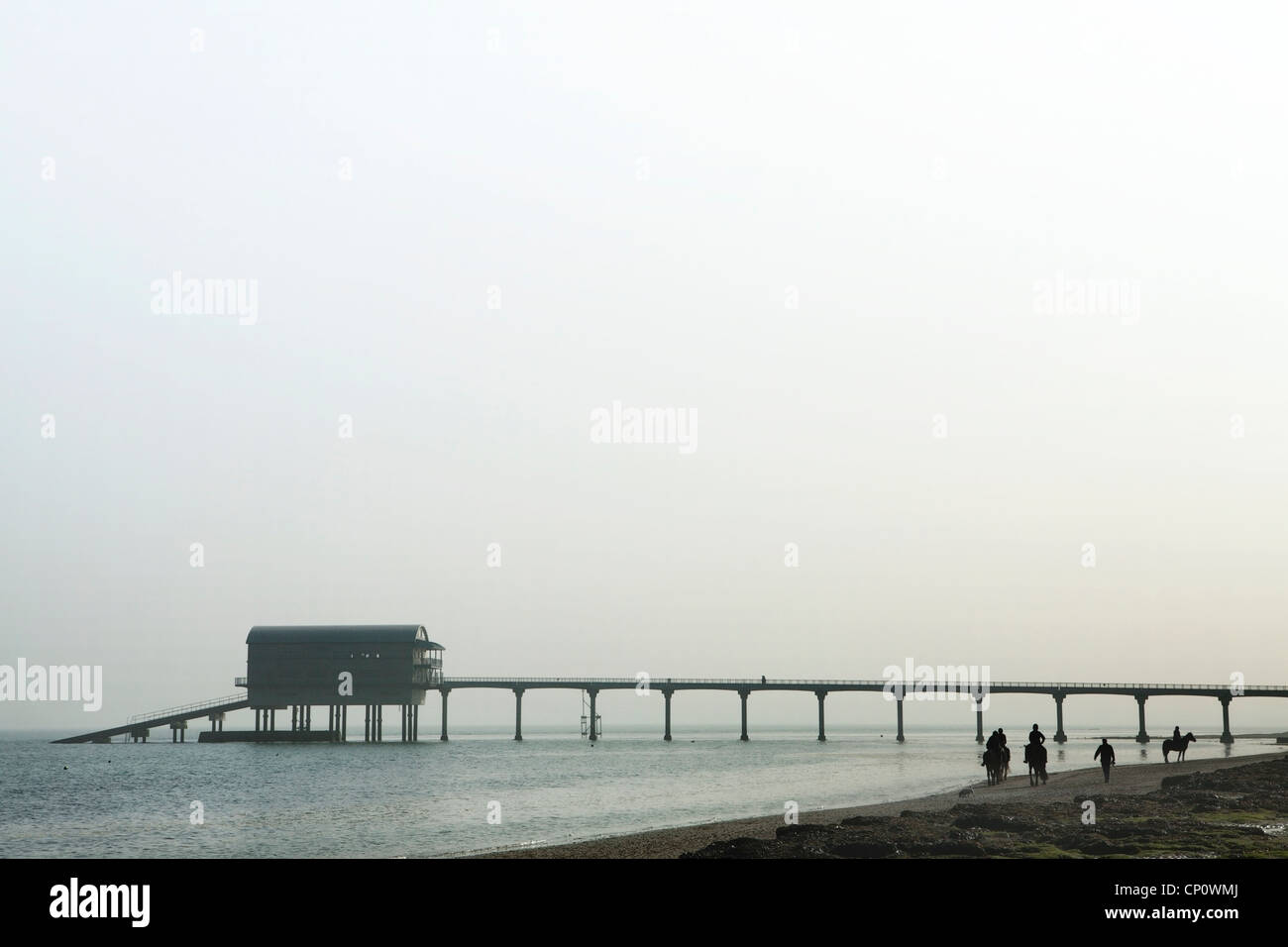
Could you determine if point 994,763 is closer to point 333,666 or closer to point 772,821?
point 772,821

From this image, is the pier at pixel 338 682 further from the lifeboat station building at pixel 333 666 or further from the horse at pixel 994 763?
the horse at pixel 994 763

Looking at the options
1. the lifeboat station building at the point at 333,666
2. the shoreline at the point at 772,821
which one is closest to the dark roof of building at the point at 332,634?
the lifeboat station building at the point at 333,666

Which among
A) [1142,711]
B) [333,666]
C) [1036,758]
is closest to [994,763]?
[1036,758]

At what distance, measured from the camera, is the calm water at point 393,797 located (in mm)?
35719

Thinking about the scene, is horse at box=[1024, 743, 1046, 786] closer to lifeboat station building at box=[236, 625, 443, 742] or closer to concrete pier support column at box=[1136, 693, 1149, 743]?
lifeboat station building at box=[236, 625, 443, 742]

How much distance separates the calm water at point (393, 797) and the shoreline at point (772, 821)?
9.59ft

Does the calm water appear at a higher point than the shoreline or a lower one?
lower

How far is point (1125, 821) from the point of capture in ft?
79.6

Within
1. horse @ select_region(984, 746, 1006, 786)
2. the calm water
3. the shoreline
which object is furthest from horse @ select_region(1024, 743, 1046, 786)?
the calm water

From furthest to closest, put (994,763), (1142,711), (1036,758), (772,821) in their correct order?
1. (1142,711)
2. (994,763)
3. (1036,758)
4. (772,821)

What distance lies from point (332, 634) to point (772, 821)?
A: 7456 cm

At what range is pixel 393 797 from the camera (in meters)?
51.6

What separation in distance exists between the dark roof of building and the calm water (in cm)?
1198

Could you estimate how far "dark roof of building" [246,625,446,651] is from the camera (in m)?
103
